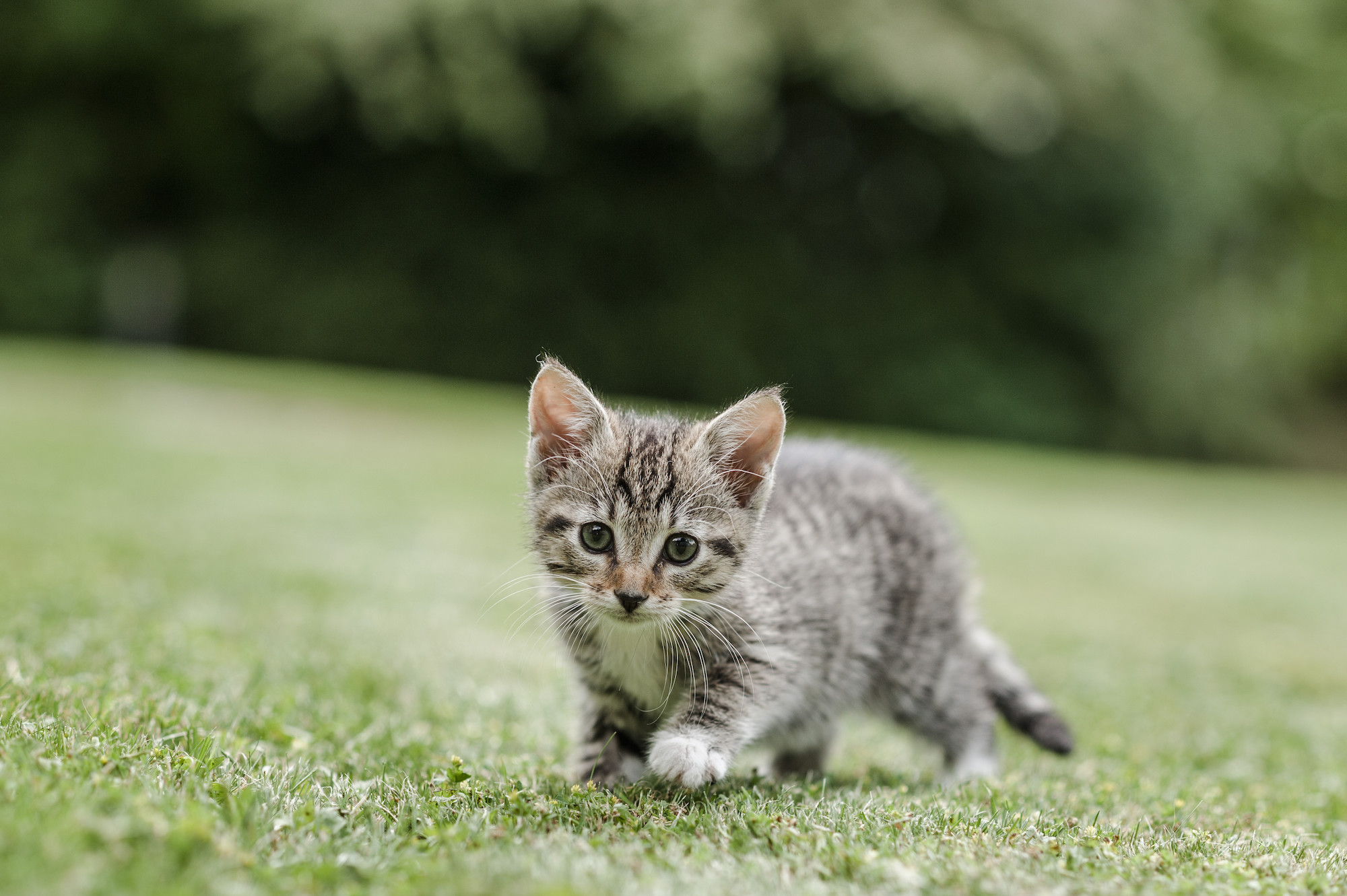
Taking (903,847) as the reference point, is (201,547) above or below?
below

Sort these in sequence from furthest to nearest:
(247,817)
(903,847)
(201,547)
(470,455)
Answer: (470,455) < (201,547) < (903,847) < (247,817)

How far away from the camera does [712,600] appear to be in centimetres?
356

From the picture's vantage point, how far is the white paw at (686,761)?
3174mm

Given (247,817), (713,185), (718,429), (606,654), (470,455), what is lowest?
(470,455)

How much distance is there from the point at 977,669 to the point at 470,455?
11.0 metres

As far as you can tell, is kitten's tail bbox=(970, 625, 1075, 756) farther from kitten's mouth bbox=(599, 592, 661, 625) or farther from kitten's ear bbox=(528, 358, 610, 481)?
kitten's ear bbox=(528, 358, 610, 481)

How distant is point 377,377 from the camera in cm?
2112

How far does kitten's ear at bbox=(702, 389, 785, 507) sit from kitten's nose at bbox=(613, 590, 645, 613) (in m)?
0.56

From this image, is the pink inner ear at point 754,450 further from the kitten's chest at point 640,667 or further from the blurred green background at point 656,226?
the blurred green background at point 656,226

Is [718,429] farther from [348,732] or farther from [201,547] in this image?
[201,547]

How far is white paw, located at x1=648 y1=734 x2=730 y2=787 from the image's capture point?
3.17m

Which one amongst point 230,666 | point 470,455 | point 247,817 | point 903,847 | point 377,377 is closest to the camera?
point 247,817

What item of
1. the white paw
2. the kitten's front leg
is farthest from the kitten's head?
the white paw

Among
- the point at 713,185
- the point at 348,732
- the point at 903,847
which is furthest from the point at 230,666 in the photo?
the point at 713,185
